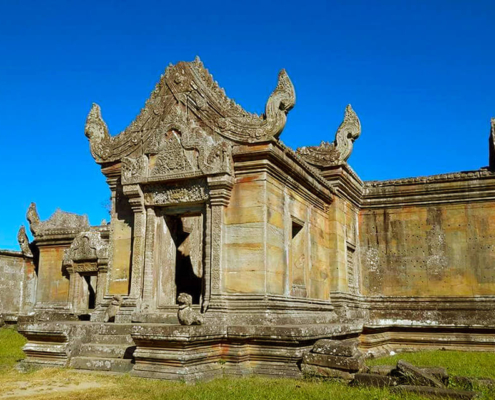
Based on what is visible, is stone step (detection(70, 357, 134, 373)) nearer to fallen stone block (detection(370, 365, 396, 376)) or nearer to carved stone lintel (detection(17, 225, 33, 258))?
fallen stone block (detection(370, 365, 396, 376))

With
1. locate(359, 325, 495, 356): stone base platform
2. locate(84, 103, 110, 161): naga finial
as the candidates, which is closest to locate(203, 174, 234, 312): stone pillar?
locate(84, 103, 110, 161): naga finial

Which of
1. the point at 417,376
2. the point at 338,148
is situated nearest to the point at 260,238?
the point at 417,376

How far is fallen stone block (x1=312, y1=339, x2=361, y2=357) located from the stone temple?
28mm

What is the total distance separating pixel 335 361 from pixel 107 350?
427 cm

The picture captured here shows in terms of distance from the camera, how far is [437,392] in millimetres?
7250

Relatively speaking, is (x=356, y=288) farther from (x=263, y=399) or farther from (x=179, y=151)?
(x=263, y=399)

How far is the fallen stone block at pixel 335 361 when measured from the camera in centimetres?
877

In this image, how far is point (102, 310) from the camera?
1255 centimetres

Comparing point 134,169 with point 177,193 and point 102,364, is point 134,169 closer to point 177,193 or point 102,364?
point 177,193

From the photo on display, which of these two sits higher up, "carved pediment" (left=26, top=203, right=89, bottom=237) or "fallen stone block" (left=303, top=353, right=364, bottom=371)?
"carved pediment" (left=26, top=203, right=89, bottom=237)

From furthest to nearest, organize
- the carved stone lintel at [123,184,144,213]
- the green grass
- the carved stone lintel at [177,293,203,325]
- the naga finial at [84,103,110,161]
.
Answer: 1. the naga finial at [84,103,110,161]
2. the carved stone lintel at [123,184,144,213]
3. the green grass
4. the carved stone lintel at [177,293,203,325]

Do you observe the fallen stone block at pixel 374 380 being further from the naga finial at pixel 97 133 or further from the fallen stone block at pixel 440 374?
the naga finial at pixel 97 133

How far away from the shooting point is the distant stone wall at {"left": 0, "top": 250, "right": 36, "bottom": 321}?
1000 inches

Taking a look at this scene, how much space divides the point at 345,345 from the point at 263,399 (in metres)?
2.12
